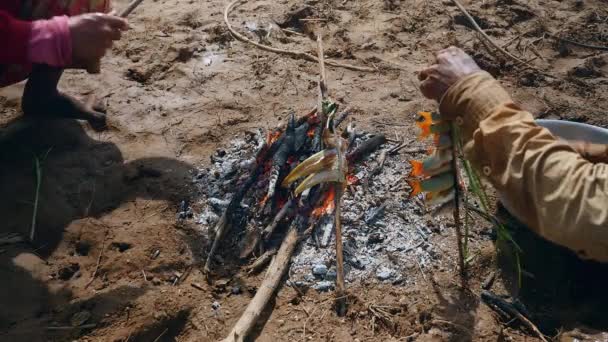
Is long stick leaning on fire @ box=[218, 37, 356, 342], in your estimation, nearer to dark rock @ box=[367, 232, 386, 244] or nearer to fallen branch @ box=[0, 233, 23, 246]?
dark rock @ box=[367, 232, 386, 244]

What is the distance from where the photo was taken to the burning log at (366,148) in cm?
343

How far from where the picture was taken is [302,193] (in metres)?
3.14

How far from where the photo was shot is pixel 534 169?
195 cm

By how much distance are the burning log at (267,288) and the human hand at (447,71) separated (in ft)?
3.77

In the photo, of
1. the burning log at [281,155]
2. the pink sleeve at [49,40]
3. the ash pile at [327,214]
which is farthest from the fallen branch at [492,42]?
the pink sleeve at [49,40]

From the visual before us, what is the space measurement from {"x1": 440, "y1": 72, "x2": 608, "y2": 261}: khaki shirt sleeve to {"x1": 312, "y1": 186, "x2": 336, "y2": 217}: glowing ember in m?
1.04

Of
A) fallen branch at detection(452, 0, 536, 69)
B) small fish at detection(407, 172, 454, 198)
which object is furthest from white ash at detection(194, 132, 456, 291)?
fallen branch at detection(452, 0, 536, 69)

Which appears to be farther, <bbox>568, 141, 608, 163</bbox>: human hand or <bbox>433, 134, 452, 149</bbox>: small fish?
<bbox>568, 141, 608, 163</bbox>: human hand

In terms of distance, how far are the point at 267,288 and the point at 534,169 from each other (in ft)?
4.69

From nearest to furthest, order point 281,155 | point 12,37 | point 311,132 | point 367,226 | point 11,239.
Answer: point 12,37 < point 11,239 < point 367,226 < point 281,155 < point 311,132

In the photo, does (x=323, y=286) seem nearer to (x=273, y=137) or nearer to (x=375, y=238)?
(x=375, y=238)

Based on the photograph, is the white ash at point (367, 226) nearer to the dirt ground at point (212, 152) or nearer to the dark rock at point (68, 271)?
the dirt ground at point (212, 152)

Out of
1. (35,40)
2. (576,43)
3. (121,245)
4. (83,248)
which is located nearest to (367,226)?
(121,245)

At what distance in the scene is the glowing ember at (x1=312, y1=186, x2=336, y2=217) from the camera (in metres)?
3.06
